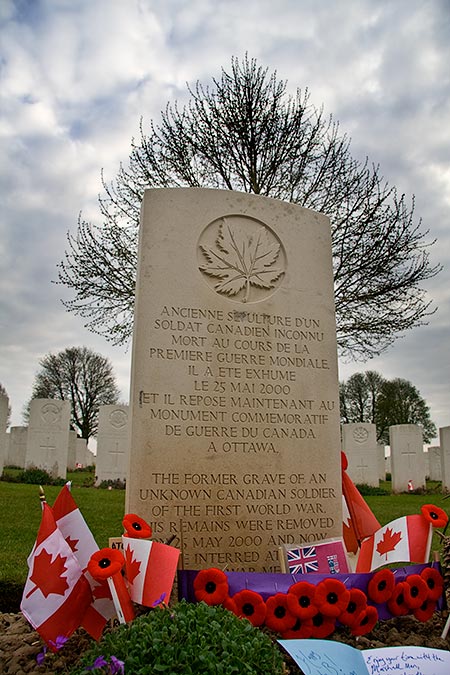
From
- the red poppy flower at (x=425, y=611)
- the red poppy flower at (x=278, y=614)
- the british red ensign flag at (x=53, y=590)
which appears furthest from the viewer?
the red poppy flower at (x=425, y=611)

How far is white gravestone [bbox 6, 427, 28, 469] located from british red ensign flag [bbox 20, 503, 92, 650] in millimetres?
21235

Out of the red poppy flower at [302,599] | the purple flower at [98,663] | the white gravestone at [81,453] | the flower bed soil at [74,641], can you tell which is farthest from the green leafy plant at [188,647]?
the white gravestone at [81,453]

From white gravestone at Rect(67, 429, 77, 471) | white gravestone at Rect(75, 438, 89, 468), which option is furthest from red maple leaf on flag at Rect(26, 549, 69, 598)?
white gravestone at Rect(75, 438, 89, 468)

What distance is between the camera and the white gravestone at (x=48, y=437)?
15227mm

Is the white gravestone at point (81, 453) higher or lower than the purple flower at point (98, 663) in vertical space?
higher

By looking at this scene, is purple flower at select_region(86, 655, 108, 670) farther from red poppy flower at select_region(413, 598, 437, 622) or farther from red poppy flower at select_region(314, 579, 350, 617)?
red poppy flower at select_region(413, 598, 437, 622)

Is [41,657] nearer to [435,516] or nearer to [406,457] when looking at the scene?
[435,516]

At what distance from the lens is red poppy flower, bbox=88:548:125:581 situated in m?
2.76

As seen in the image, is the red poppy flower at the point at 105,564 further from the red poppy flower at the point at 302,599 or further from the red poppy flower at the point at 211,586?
the red poppy flower at the point at 302,599

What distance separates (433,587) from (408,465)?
47.7 feet

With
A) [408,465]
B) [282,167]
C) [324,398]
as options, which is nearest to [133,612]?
[324,398]

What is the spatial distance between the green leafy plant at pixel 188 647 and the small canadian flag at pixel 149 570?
2.53 feet

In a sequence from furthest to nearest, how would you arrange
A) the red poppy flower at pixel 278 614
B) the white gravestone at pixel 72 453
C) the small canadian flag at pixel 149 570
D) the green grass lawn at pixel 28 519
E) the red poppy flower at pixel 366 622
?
the white gravestone at pixel 72 453 < the green grass lawn at pixel 28 519 < the red poppy flower at pixel 366 622 < the red poppy flower at pixel 278 614 < the small canadian flag at pixel 149 570

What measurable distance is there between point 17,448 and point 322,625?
21988 mm
